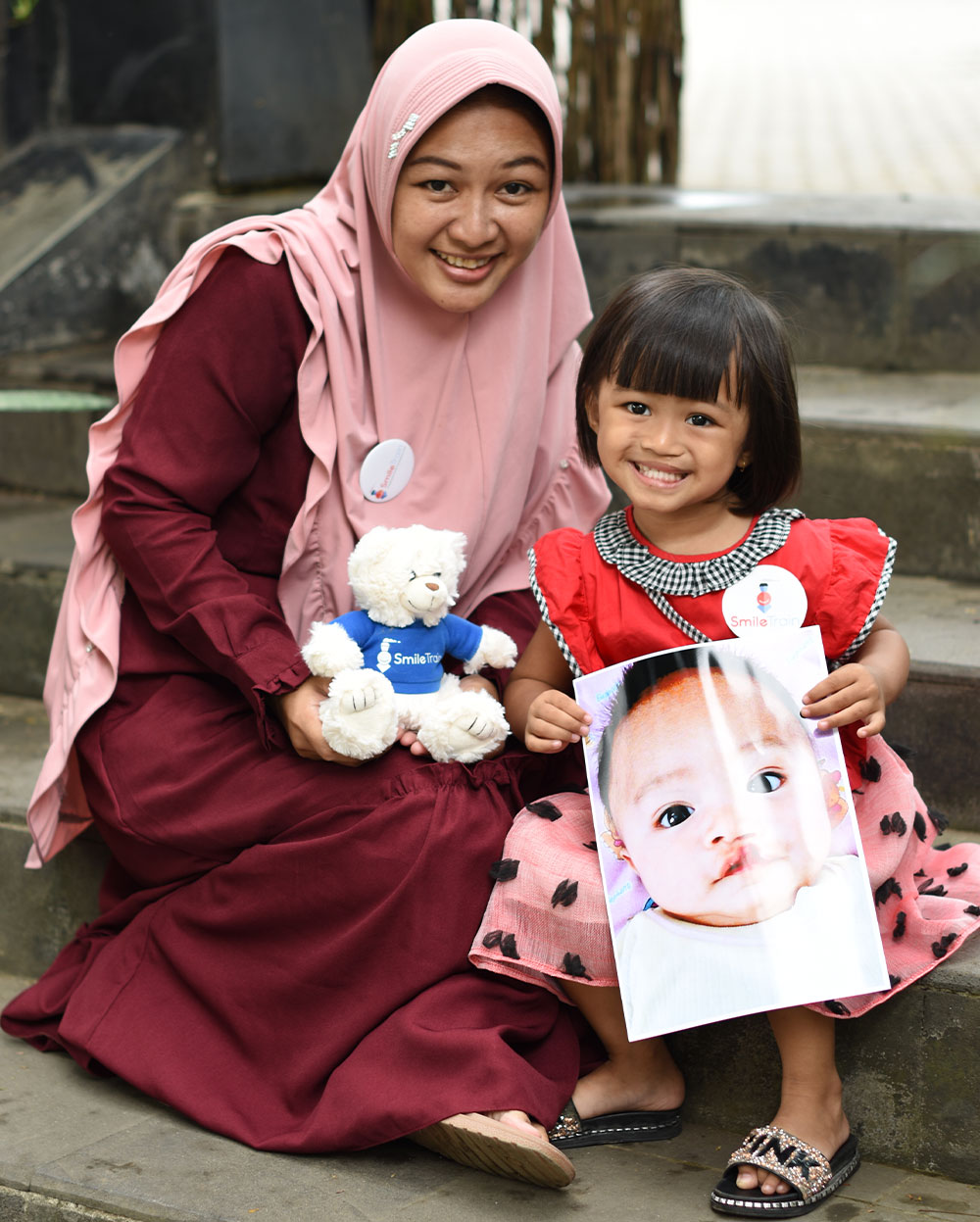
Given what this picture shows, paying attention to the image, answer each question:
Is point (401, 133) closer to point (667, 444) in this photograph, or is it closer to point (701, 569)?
point (667, 444)

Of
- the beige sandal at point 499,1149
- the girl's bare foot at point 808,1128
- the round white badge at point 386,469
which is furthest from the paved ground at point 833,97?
the beige sandal at point 499,1149

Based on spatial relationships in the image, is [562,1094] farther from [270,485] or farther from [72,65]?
[72,65]

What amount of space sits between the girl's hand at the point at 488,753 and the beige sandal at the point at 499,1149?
0.49 m

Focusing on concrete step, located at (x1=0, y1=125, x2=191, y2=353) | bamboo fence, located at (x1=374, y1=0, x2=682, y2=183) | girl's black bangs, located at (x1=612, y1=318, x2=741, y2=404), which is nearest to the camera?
girl's black bangs, located at (x1=612, y1=318, x2=741, y2=404)

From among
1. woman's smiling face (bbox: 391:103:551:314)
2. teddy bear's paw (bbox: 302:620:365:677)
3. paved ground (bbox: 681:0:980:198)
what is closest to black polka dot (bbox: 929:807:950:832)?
teddy bear's paw (bbox: 302:620:365:677)

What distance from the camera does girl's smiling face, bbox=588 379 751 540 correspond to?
1847 mm

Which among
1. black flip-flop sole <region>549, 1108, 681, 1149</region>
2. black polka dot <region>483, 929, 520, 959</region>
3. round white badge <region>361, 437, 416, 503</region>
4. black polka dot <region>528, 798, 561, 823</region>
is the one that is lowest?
black flip-flop sole <region>549, 1108, 681, 1149</region>

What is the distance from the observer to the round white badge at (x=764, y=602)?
1.87 m

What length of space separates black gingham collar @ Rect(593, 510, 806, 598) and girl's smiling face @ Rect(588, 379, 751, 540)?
0.07 m

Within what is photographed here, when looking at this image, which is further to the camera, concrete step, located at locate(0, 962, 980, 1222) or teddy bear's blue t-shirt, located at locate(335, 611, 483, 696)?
teddy bear's blue t-shirt, located at locate(335, 611, 483, 696)

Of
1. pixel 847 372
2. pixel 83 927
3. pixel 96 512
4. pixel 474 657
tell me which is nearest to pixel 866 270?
pixel 847 372

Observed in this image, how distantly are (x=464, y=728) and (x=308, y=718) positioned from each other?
0.21 m

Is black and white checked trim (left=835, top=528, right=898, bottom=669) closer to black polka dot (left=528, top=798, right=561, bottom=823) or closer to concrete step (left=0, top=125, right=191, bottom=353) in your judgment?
black polka dot (left=528, top=798, right=561, bottom=823)

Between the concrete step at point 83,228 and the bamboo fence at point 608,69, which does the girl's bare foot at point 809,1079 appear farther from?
the bamboo fence at point 608,69
